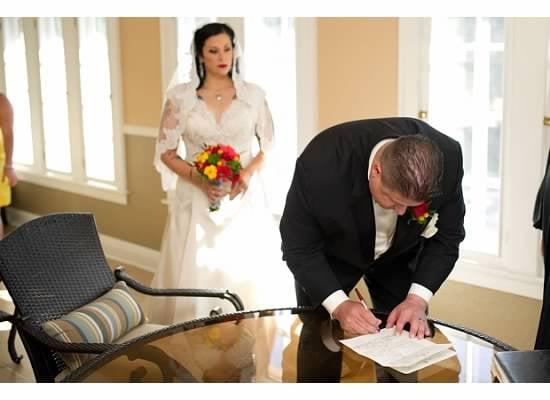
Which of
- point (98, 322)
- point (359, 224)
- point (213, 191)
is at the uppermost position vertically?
point (359, 224)

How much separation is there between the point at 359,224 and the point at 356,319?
0.35m

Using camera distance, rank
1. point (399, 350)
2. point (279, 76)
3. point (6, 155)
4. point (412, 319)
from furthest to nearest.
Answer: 1. point (6, 155)
2. point (279, 76)
3. point (412, 319)
4. point (399, 350)

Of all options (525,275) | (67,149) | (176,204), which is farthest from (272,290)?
(67,149)

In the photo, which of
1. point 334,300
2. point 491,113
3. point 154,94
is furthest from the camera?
point 154,94

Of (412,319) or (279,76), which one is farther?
(279,76)

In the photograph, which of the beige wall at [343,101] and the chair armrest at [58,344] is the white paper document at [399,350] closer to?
the chair armrest at [58,344]

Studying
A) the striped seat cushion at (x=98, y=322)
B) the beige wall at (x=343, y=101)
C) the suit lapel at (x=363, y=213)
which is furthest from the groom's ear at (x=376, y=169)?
the beige wall at (x=343, y=101)

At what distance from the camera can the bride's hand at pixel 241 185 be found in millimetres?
4555

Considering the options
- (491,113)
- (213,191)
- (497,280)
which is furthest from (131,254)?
(491,113)

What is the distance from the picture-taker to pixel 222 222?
4.62m

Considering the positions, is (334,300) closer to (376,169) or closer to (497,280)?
(376,169)
